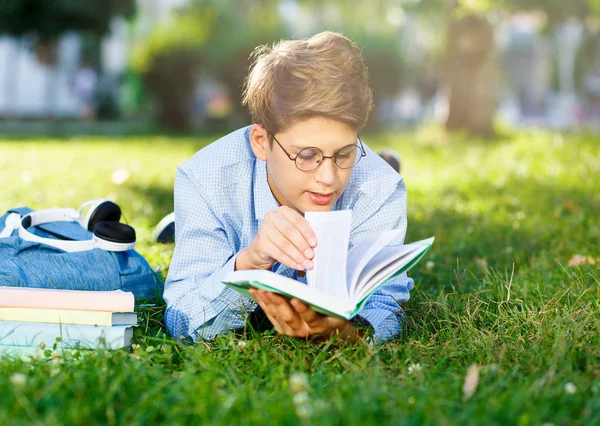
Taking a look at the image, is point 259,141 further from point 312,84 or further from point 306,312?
point 306,312

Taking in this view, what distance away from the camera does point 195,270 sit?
2.85m

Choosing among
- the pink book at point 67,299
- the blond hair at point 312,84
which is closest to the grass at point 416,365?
the pink book at point 67,299

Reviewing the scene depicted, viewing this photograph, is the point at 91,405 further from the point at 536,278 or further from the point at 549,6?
the point at 549,6

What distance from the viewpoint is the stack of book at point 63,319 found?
8.25 ft

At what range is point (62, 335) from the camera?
2.53 meters

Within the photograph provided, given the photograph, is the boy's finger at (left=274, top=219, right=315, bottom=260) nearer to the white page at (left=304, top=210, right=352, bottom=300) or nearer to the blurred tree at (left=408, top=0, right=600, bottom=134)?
the white page at (left=304, top=210, right=352, bottom=300)

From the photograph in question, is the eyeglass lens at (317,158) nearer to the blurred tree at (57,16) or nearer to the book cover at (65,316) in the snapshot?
the book cover at (65,316)

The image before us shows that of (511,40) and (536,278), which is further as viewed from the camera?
(511,40)

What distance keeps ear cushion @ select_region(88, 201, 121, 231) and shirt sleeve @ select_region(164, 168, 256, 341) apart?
0.72 meters

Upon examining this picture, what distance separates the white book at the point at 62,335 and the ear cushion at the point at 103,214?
104 centimetres

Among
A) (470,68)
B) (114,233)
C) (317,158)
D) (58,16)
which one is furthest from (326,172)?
(58,16)

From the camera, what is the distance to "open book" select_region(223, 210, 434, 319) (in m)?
2.17

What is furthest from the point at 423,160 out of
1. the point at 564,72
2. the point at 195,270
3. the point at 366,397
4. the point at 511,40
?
the point at 511,40

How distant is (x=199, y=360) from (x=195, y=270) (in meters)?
0.56
